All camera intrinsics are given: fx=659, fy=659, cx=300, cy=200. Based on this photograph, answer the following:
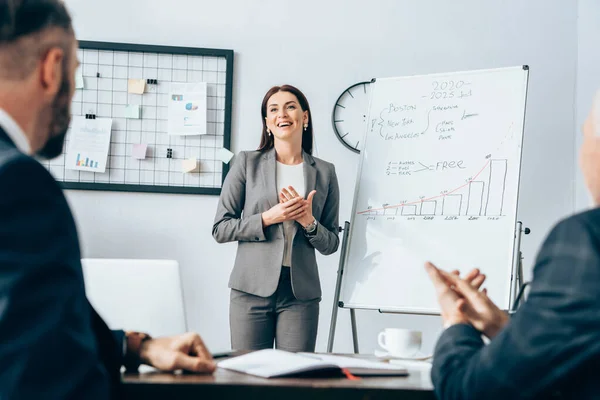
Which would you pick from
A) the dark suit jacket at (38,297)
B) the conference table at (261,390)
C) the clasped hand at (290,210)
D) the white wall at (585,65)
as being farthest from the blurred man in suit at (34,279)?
the white wall at (585,65)

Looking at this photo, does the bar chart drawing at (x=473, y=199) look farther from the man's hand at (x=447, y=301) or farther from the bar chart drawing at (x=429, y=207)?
the man's hand at (x=447, y=301)

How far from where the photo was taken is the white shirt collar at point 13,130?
0.91 meters

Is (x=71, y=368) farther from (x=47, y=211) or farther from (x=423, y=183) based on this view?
(x=423, y=183)

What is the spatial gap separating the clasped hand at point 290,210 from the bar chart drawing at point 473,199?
0.44 metres

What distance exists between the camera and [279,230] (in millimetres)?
2727

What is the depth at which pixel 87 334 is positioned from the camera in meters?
0.82

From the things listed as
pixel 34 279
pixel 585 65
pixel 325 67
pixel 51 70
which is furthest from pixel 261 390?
pixel 585 65

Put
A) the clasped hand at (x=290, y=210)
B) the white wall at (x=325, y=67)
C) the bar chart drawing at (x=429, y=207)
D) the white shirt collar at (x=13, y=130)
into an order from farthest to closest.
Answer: the white wall at (x=325, y=67), the bar chart drawing at (x=429, y=207), the clasped hand at (x=290, y=210), the white shirt collar at (x=13, y=130)

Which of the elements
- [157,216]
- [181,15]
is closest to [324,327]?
[157,216]

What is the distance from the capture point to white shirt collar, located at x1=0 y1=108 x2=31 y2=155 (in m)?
0.91

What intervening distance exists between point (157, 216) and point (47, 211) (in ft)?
9.30

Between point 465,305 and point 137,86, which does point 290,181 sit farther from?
→ point 465,305

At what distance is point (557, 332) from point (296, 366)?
0.53 metres

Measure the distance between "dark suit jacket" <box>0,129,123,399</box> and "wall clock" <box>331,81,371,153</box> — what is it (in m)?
2.93
